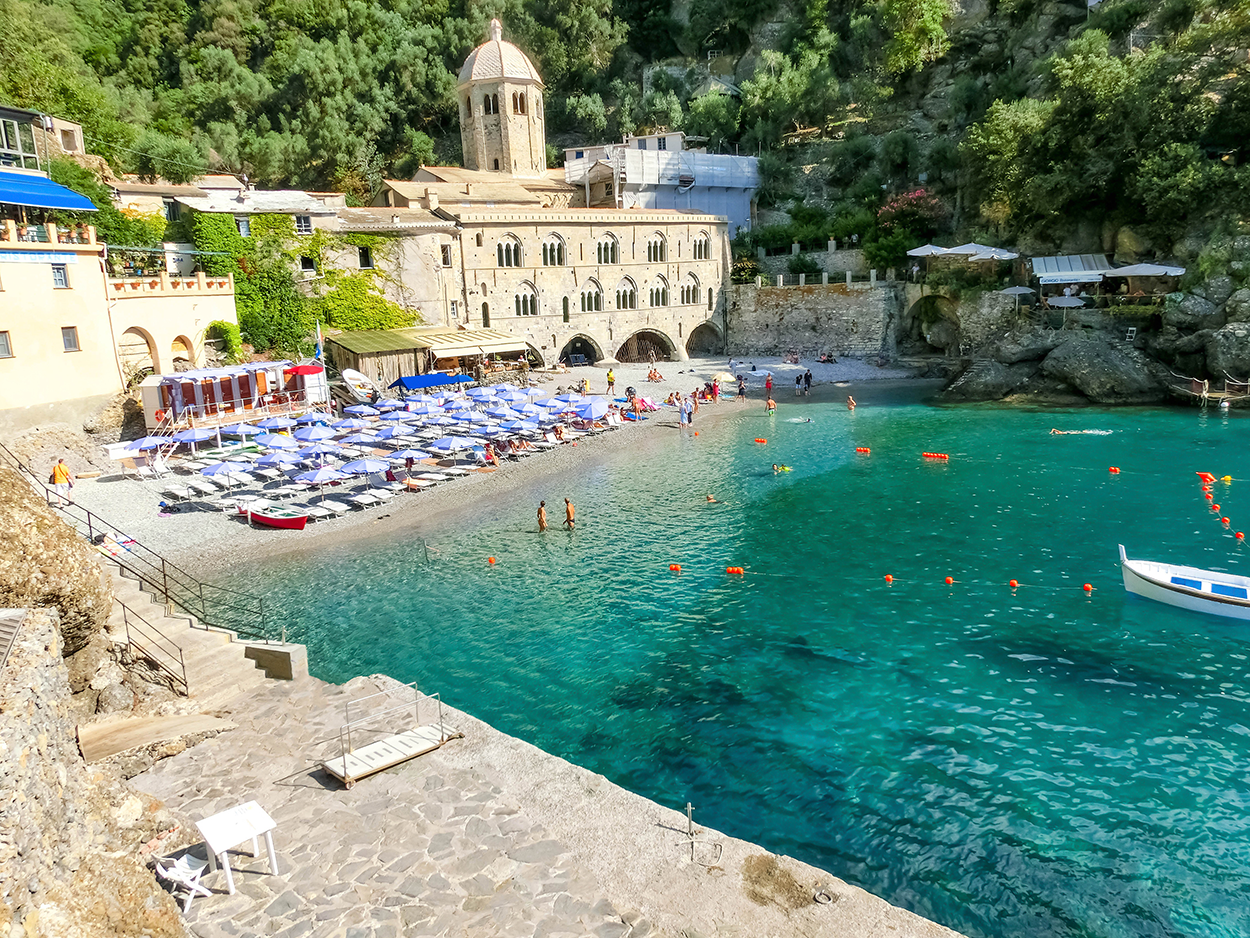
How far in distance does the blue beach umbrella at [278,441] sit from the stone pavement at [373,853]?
62.3 ft

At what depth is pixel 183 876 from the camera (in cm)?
857

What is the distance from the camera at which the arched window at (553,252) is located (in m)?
48.4

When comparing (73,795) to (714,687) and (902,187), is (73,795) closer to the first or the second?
(714,687)

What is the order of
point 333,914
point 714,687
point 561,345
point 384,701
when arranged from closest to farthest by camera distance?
point 333,914 < point 384,701 < point 714,687 < point 561,345

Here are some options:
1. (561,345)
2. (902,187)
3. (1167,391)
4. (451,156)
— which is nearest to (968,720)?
(1167,391)

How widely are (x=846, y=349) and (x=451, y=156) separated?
123 ft

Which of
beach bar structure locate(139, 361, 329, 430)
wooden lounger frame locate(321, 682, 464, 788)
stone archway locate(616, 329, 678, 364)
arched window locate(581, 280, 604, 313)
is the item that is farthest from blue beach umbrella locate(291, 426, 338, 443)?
stone archway locate(616, 329, 678, 364)

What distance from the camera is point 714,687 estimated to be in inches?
610

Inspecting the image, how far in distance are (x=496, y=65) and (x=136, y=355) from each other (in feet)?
119

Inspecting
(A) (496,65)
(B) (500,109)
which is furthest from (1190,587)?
(A) (496,65)

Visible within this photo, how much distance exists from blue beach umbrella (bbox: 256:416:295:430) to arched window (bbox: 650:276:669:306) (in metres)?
27.0

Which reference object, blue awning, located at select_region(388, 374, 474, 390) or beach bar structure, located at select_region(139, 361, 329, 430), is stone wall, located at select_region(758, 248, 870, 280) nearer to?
blue awning, located at select_region(388, 374, 474, 390)

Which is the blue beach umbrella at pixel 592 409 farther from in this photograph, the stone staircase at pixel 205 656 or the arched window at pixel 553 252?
the stone staircase at pixel 205 656

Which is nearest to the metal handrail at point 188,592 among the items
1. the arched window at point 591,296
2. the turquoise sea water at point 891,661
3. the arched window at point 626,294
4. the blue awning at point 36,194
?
the turquoise sea water at point 891,661
